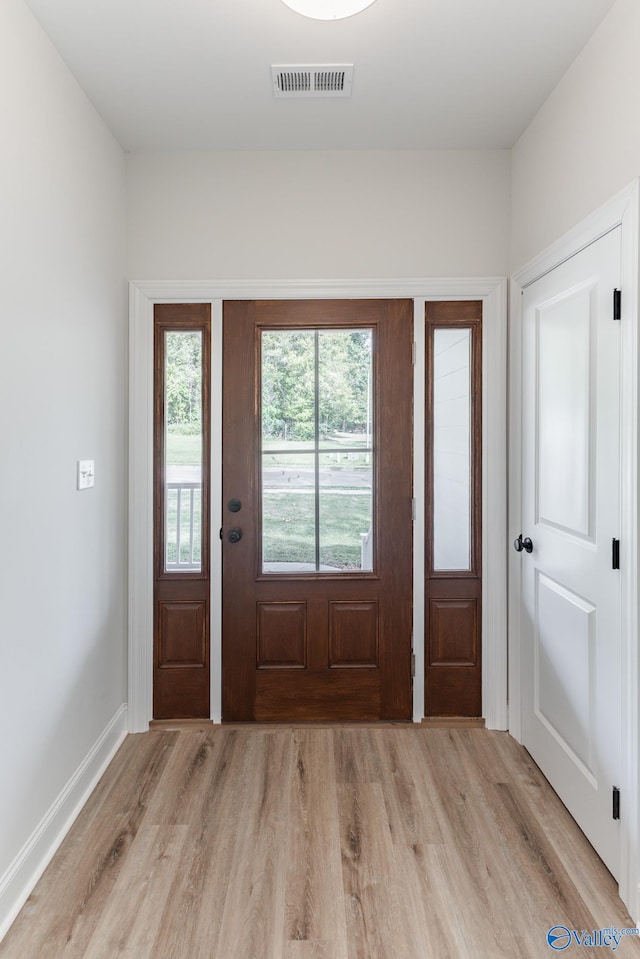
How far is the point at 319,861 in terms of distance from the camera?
1.82 meters

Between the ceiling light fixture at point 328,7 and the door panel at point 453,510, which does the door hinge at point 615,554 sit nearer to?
the door panel at point 453,510

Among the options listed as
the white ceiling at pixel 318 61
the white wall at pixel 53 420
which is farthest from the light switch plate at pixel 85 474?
the white ceiling at pixel 318 61

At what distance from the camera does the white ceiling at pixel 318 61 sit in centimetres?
179

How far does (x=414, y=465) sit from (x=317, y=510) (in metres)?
0.50

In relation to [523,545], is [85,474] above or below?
above

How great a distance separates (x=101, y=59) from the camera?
2.01m

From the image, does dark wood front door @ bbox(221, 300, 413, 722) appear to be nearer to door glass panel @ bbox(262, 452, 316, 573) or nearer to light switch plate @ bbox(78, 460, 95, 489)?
door glass panel @ bbox(262, 452, 316, 573)

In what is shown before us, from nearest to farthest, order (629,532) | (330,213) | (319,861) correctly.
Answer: (629,532)
(319,861)
(330,213)

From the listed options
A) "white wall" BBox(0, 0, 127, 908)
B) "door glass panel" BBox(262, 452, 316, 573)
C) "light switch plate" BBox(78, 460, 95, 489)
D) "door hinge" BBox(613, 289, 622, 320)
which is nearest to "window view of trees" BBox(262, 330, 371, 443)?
"door glass panel" BBox(262, 452, 316, 573)

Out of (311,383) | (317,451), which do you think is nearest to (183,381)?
(311,383)

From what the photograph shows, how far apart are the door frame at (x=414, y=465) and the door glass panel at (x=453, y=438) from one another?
75 mm

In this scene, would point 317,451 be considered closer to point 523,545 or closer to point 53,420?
point 523,545

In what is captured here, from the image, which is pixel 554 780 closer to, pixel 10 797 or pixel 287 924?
pixel 287 924

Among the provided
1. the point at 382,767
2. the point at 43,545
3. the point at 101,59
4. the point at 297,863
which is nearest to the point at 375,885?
the point at 297,863
